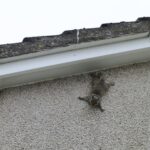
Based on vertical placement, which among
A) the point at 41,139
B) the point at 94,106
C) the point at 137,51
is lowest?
the point at 41,139

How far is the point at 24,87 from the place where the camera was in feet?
11.2

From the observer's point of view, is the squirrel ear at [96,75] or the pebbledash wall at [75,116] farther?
the squirrel ear at [96,75]

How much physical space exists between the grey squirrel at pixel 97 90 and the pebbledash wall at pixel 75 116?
4 cm

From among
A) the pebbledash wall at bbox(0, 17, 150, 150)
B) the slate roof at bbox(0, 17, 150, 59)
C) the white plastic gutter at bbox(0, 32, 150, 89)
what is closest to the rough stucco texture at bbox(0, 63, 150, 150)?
the pebbledash wall at bbox(0, 17, 150, 150)

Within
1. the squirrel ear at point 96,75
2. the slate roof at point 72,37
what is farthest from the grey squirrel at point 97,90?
the slate roof at point 72,37

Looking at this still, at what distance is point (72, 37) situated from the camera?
334 cm

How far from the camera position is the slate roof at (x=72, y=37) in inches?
128

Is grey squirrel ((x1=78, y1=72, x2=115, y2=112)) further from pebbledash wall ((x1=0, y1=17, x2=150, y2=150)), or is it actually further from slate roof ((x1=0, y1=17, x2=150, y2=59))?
slate roof ((x1=0, y1=17, x2=150, y2=59))

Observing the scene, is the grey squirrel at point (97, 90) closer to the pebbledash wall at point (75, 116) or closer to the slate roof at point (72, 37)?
the pebbledash wall at point (75, 116)

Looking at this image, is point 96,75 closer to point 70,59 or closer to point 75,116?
point 70,59

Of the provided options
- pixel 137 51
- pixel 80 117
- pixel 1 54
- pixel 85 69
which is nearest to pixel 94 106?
pixel 80 117

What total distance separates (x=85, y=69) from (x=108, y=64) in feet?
0.68

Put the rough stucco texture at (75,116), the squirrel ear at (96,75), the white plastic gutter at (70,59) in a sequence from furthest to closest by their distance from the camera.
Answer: the squirrel ear at (96,75), the white plastic gutter at (70,59), the rough stucco texture at (75,116)

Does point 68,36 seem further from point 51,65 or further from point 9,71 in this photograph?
point 9,71
